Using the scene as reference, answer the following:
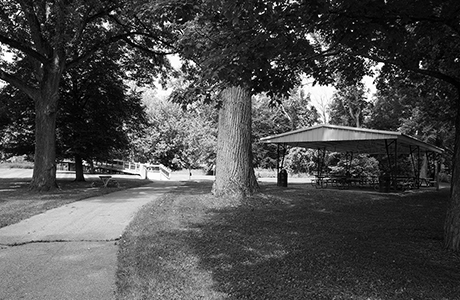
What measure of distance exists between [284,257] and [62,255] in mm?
3424

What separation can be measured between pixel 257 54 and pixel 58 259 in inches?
163

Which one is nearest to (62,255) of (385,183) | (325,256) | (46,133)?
(325,256)

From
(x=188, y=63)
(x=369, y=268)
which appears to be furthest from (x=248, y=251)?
(x=188, y=63)

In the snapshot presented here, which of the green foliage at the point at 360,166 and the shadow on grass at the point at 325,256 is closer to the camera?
the shadow on grass at the point at 325,256

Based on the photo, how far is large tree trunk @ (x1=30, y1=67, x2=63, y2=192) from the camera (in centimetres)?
1421

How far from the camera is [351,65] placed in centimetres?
739

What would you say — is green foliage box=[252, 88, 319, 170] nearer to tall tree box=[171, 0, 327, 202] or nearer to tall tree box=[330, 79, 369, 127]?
tall tree box=[330, 79, 369, 127]

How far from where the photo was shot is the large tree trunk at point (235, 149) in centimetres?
1106

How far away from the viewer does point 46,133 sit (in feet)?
47.5

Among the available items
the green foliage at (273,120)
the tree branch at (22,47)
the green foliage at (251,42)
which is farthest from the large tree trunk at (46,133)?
the green foliage at (273,120)

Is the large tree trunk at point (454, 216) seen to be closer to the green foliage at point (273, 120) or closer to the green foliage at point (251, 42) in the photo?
the green foliage at point (251, 42)

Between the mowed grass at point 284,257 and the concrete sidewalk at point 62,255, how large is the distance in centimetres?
27

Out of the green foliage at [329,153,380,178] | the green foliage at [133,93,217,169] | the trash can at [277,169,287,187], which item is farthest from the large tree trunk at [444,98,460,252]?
the green foliage at [133,93,217,169]

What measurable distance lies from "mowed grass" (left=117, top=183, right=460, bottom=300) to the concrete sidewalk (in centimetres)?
27
